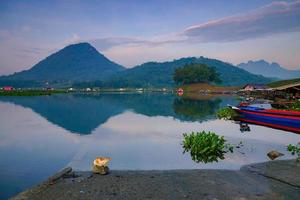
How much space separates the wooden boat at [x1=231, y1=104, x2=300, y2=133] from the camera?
36594 millimetres

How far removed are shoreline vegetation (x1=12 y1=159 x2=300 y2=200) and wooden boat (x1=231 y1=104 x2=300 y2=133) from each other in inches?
771

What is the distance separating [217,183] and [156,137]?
18.4 meters

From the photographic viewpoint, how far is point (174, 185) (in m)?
15.2

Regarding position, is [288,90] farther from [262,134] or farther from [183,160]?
[183,160]

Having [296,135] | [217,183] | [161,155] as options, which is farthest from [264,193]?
[296,135]

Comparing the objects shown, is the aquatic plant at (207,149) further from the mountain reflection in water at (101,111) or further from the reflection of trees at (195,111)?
the reflection of trees at (195,111)

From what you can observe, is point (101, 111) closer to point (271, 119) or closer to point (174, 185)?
point (271, 119)

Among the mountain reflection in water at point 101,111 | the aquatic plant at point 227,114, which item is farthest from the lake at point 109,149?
the aquatic plant at point 227,114

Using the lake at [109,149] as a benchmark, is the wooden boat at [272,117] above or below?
above

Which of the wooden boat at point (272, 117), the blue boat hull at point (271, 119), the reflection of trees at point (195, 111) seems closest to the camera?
the wooden boat at point (272, 117)

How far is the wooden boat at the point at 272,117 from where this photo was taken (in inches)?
1441

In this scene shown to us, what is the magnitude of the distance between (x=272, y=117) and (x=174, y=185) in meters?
29.5

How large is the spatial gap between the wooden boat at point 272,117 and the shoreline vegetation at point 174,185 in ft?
64.3

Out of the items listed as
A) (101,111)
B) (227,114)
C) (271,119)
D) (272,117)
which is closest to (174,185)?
(272,117)
